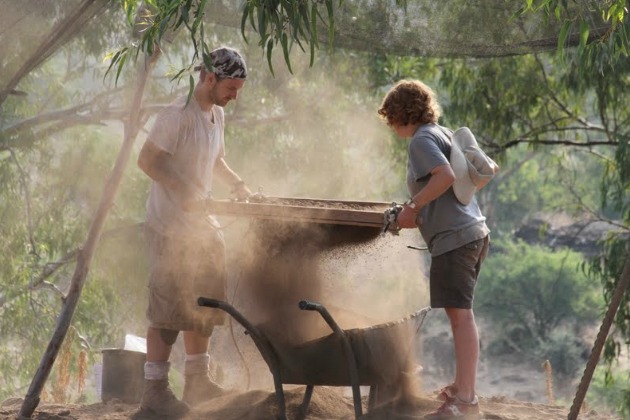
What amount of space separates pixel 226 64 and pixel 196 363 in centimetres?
146

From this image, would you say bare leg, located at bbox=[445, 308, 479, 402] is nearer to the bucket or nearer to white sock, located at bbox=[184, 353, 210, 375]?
white sock, located at bbox=[184, 353, 210, 375]

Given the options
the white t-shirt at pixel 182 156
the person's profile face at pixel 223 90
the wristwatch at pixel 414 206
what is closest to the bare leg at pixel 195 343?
the white t-shirt at pixel 182 156

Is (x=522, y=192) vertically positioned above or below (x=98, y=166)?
above

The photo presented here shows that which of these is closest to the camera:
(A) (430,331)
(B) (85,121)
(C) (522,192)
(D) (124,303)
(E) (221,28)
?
(E) (221,28)

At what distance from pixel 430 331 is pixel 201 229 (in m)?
33.6

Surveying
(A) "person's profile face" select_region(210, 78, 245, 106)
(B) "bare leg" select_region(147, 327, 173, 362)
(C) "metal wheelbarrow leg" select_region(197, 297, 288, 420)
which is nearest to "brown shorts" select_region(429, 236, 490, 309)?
(C) "metal wheelbarrow leg" select_region(197, 297, 288, 420)

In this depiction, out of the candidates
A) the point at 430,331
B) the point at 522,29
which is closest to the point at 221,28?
the point at 522,29

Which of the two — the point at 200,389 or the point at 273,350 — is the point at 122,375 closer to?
the point at 200,389

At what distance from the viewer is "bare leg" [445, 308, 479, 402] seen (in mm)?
4902

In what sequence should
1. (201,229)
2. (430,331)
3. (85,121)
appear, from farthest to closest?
(430,331)
(85,121)
(201,229)

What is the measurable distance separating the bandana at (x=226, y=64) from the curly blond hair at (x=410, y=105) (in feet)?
2.34

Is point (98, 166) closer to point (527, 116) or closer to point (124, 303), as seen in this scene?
point (124, 303)

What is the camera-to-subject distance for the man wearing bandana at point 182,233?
5.27 meters

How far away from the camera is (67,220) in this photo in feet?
56.4
